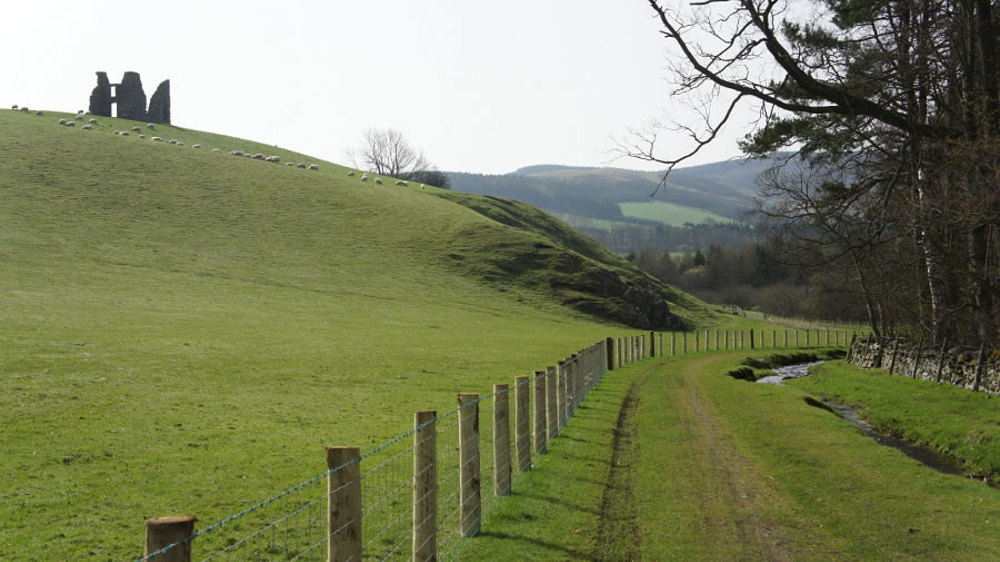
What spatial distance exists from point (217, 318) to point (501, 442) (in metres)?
34.3

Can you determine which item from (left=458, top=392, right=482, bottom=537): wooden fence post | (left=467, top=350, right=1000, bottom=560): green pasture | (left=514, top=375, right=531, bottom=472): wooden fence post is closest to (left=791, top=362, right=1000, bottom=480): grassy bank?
(left=467, top=350, right=1000, bottom=560): green pasture

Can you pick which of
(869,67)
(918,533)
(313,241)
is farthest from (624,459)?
(313,241)

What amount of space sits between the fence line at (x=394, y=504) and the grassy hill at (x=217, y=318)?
3.78 feet

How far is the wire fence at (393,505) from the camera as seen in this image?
6.68m

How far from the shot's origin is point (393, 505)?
41.3 ft

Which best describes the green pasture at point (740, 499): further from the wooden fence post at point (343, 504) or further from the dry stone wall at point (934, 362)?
the dry stone wall at point (934, 362)

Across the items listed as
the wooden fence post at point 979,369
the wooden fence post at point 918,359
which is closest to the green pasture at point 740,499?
the wooden fence post at point 979,369

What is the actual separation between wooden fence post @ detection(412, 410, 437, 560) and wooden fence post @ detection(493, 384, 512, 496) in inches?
119

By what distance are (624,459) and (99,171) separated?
289 ft

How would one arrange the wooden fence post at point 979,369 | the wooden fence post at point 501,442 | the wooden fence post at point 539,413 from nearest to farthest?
the wooden fence post at point 501,442
the wooden fence post at point 539,413
the wooden fence post at point 979,369

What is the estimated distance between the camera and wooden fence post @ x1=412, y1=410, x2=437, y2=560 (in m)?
8.77

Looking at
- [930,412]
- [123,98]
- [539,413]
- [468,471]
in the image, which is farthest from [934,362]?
[123,98]

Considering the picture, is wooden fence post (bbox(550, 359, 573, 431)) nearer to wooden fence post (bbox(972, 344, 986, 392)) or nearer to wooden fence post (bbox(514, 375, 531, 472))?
wooden fence post (bbox(514, 375, 531, 472))

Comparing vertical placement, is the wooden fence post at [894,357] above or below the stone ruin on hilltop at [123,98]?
below
